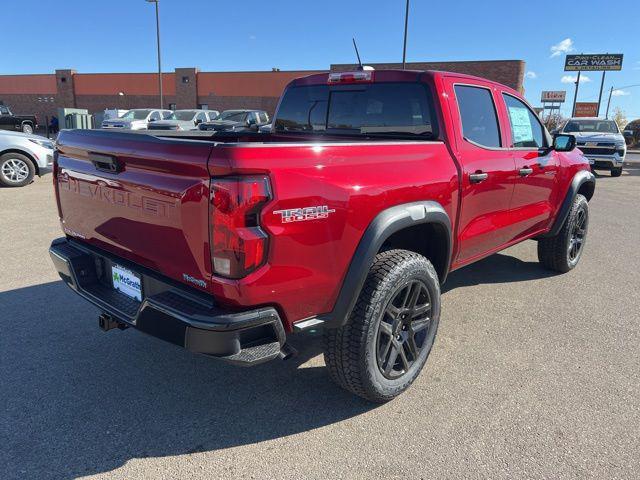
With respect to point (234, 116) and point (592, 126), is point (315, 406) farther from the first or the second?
point (234, 116)

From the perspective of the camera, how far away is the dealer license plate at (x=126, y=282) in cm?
247

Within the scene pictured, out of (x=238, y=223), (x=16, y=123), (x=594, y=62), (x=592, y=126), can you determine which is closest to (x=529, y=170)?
(x=238, y=223)

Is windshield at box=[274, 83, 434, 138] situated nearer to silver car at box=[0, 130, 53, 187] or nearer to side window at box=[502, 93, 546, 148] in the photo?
side window at box=[502, 93, 546, 148]

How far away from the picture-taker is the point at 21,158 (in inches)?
373

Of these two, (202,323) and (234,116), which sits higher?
(234,116)

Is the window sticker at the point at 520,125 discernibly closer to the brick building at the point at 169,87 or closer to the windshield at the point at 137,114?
the windshield at the point at 137,114

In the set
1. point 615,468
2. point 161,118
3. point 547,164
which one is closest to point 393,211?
point 615,468

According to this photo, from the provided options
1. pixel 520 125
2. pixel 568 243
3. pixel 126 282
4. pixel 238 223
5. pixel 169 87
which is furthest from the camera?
pixel 169 87

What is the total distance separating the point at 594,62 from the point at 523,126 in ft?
184

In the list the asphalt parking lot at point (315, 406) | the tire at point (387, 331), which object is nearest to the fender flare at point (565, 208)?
the asphalt parking lot at point (315, 406)

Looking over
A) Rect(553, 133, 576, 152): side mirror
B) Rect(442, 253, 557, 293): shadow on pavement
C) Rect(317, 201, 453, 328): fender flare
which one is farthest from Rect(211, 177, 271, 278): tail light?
Rect(553, 133, 576, 152): side mirror

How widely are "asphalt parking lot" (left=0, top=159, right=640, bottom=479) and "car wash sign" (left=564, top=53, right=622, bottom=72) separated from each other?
55780mm

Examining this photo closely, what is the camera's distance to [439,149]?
9.75 feet

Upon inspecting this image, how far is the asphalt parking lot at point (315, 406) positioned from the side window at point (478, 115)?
1498 mm
